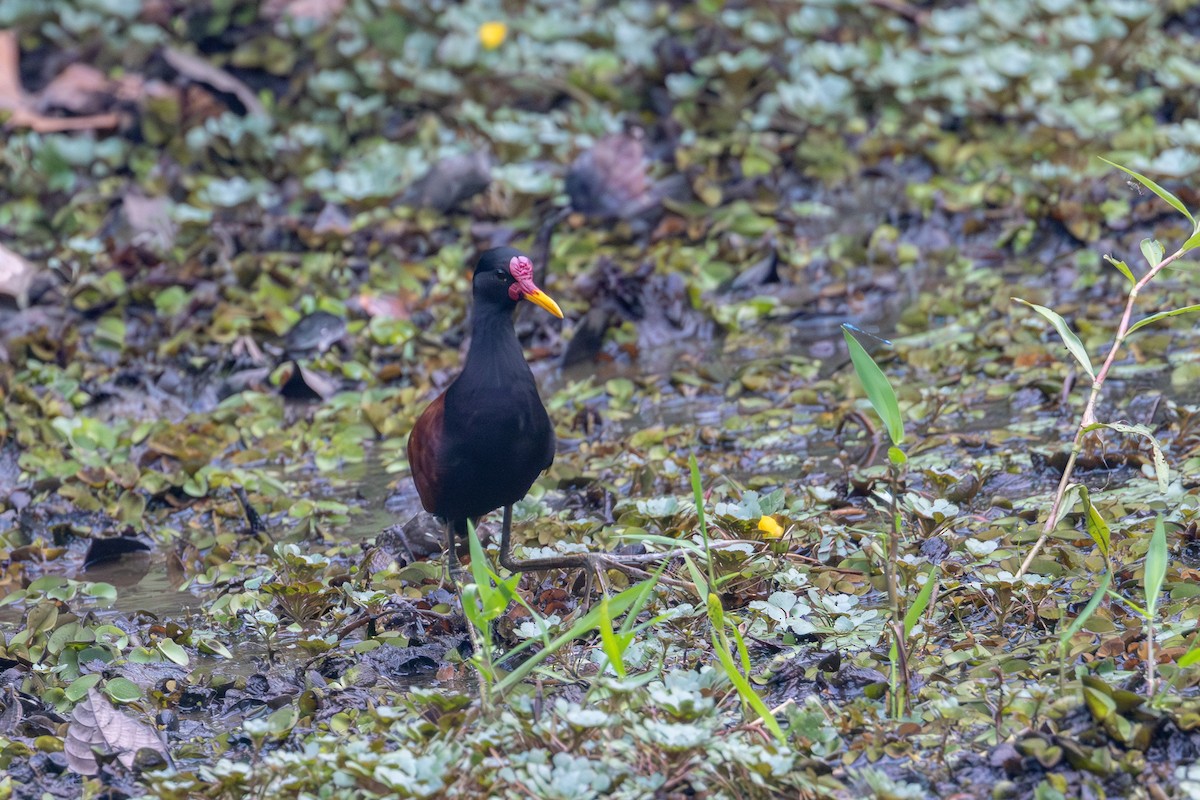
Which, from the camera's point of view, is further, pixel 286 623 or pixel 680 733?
pixel 286 623

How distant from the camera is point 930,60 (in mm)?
8344

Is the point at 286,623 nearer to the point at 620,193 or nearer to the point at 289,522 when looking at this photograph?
the point at 289,522

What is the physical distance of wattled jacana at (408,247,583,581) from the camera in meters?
3.99

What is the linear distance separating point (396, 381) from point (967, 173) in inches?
127

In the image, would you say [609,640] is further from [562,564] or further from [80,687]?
[80,687]

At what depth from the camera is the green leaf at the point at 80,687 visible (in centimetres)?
352

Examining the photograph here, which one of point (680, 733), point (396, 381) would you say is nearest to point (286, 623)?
point (680, 733)

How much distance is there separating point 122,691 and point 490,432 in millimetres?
1187

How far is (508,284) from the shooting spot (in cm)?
429

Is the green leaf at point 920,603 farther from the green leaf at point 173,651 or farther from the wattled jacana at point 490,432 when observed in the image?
the green leaf at point 173,651

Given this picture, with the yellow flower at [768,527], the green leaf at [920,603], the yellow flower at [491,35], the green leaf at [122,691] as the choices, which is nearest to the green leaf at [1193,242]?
the green leaf at [920,603]

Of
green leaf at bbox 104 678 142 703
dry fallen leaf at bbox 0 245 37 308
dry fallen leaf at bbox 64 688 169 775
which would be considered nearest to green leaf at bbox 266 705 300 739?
dry fallen leaf at bbox 64 688 169 775

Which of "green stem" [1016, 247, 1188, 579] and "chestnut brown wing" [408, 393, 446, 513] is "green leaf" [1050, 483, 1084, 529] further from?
"chestnut brown wing" [408, 393, 446, 513]

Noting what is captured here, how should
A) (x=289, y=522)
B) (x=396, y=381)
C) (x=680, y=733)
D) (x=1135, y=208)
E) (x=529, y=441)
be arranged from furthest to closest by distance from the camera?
(x=1135, y=208) → (x=396, y=381) → (x=289, y=522) → (x=529, y=441) → (x=680, y=733)
